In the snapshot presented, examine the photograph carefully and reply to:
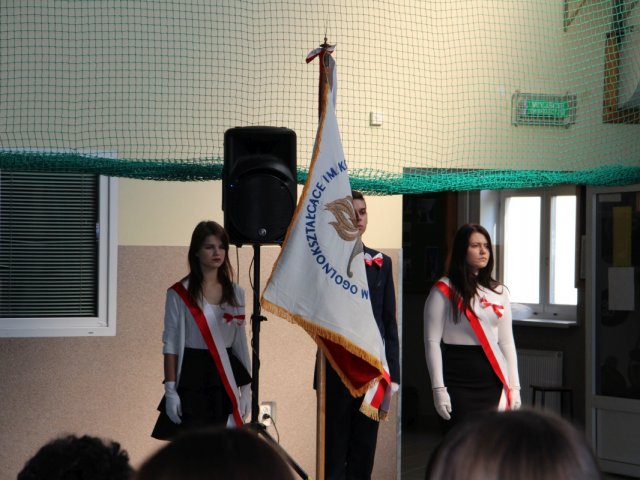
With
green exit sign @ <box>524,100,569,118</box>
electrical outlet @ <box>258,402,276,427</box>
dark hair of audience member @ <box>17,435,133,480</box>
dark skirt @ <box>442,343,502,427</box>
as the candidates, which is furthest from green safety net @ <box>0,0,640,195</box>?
dark hair of audience member @ <box>17,435,133,480</box>

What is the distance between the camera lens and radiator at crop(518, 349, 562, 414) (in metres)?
7.72

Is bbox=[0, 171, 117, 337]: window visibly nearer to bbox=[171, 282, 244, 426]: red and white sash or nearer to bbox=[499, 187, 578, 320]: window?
bbox=[171, 282, 244, 426]: red and white sash

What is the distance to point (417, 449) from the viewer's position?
713cm

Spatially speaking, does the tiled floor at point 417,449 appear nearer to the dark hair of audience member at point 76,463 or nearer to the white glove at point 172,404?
the white glove at point 172,404

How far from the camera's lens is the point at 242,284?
16.4 feet

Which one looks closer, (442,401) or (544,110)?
(442,401)

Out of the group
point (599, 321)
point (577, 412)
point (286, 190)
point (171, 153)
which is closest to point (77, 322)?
point (171, 153)

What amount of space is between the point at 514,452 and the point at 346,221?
8.62 feet

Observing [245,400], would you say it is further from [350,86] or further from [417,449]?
[417,449]

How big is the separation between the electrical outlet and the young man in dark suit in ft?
2.78

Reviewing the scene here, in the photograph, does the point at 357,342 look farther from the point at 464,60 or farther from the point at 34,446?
the point at 464,60

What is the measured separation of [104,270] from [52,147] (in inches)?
26.0

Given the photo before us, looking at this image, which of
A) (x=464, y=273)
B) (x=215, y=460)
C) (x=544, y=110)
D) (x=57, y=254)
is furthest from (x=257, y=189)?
(x=215, y=460)

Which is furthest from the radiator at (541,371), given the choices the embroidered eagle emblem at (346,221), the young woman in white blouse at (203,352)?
the embroidered eagle emblem at (346,221)
